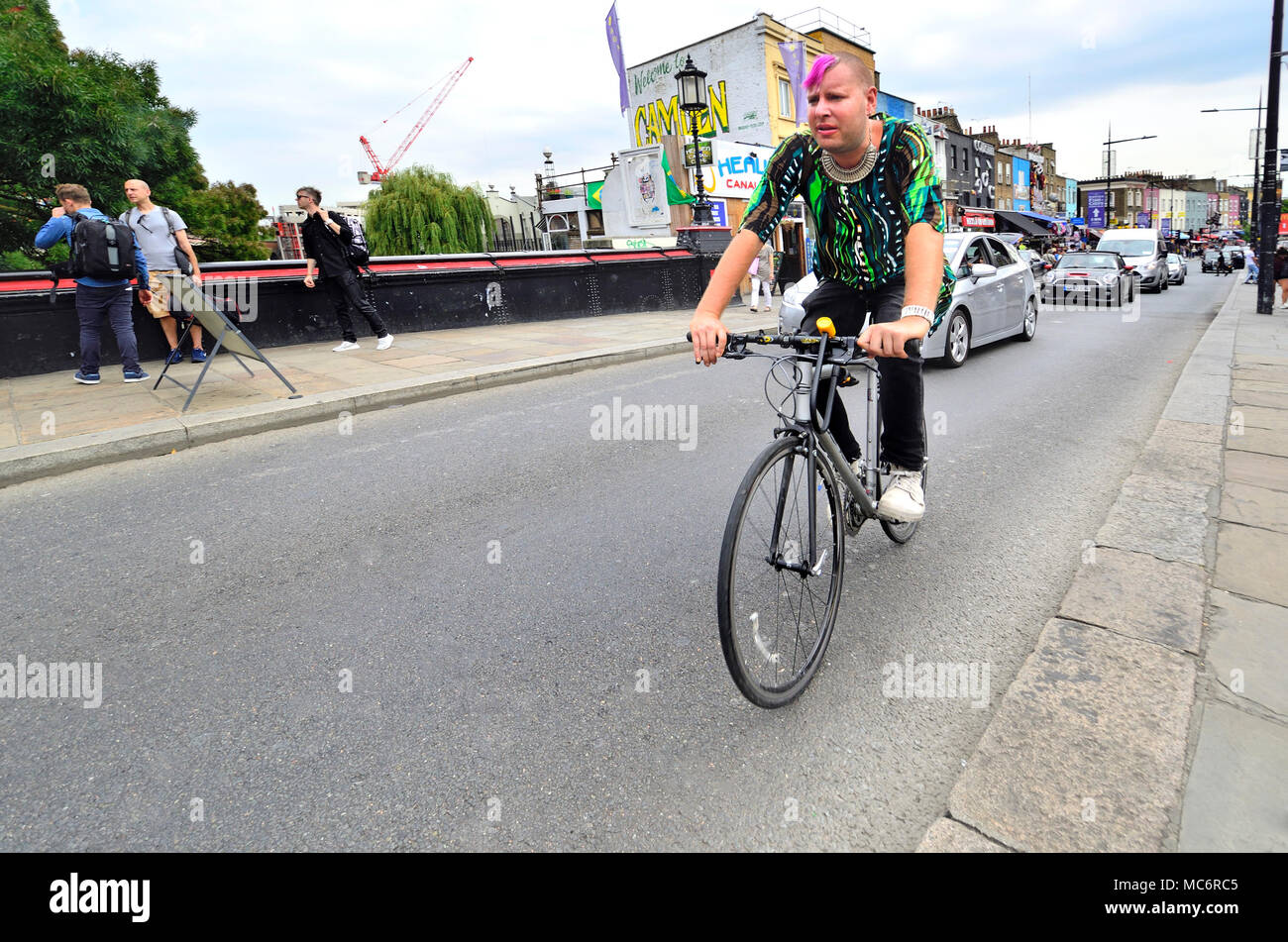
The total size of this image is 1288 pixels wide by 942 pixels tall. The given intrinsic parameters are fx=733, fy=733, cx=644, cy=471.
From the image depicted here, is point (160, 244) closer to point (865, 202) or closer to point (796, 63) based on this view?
point (865, 202)

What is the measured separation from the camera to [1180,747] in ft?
6.59

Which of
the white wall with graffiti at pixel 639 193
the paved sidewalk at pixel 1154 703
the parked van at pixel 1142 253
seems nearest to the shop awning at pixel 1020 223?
the parked van at pixel 1142 253

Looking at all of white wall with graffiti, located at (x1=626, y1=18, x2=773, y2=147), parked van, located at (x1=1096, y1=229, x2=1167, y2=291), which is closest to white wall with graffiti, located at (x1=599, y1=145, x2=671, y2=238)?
white wall with graffiti, located at (x1=626, y1=18, x2=773, y2=147)

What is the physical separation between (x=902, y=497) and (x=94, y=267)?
8096 millimetres

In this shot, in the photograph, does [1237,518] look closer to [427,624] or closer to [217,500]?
[427,624]

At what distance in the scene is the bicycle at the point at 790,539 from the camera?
216 cm

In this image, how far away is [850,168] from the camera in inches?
104

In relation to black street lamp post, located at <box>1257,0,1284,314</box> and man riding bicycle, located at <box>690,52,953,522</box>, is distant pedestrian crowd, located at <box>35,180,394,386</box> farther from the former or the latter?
black street lamp post, located at <box>1257,0,1284,314</box>

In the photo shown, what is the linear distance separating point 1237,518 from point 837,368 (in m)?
2.52

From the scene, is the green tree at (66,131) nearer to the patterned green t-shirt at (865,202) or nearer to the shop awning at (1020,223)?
the patterned green t-shirt at (865,202)

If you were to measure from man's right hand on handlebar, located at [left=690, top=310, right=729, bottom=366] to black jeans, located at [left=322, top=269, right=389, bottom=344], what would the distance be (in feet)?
28.5

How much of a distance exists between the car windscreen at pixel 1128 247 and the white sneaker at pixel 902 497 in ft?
86.5

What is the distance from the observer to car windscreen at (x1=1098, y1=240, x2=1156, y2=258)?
24.8 meters
